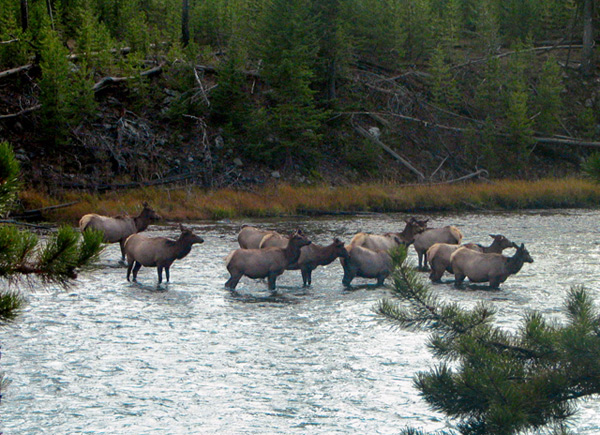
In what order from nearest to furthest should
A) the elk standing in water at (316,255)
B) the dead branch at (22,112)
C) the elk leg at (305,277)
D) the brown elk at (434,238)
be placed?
1. the elk standing in water at (316,255)
2. the elk leg at (305,277)
3. the brown elk at (434,238)
4. the dead branch at (22,112)

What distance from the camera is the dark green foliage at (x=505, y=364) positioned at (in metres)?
4.52

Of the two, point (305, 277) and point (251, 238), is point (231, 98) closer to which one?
point (251, 238)

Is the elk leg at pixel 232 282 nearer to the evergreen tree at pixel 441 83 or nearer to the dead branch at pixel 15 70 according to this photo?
the dead branch at pixel 15 70

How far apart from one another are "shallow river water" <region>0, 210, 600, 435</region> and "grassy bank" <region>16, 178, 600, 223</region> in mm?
9460

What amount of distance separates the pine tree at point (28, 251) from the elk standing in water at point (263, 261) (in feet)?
30.5

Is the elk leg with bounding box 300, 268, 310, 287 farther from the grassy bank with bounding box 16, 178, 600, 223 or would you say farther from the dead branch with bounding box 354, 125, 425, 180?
the dead branch with bounding box 354, 125, 425, 180

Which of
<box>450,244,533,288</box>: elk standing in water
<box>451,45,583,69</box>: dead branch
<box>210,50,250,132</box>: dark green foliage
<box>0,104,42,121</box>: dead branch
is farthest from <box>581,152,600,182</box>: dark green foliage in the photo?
<box>451,45,583,69</box>: dead branch

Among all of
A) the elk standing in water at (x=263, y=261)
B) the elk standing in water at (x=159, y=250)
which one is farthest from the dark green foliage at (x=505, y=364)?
the elk standing in water at (x=159, y=250)

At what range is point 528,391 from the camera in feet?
15.1

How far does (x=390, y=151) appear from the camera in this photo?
125ft

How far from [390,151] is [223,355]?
93.1 ft

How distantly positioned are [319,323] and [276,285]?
3345mm

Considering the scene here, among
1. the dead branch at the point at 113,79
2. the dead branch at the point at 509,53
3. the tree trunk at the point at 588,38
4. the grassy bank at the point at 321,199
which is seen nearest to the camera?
the grassy bank at the point at 321,199

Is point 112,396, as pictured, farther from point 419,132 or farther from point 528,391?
point 419,132
